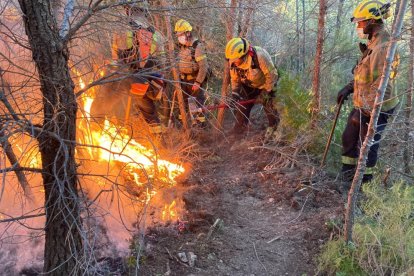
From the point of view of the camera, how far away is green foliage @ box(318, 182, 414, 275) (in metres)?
3.37

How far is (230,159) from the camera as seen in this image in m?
6.35

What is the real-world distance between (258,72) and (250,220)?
2.73 metres

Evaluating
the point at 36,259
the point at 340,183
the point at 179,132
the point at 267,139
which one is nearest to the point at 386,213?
the point at 340,183

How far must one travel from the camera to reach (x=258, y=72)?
6.26 m

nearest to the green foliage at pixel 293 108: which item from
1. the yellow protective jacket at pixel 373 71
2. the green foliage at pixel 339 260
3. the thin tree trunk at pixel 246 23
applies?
the thin tree trunk at pixel 246 23

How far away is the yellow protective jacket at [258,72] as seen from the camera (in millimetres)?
A: 6148

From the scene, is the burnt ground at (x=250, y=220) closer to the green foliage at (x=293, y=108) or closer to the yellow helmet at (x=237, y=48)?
the green foliage at (x=293, y=108)

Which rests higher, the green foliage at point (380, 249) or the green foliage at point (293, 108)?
the green foliage at point (293, 108)

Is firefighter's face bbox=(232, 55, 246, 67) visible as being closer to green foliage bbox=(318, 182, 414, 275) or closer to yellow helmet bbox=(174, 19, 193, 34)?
yellow helmet bbox=(174, 19, 193, 34)

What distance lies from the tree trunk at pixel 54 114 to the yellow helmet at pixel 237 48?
12.0 feet

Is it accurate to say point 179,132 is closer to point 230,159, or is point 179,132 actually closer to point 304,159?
point 230,159

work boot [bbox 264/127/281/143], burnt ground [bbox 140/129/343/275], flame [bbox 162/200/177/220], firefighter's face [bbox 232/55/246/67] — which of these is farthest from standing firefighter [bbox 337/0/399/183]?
flame [bbox 162/200/177/220]

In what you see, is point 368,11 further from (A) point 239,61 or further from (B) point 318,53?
(A) point 239,61

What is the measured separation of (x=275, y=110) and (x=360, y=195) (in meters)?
2.30
